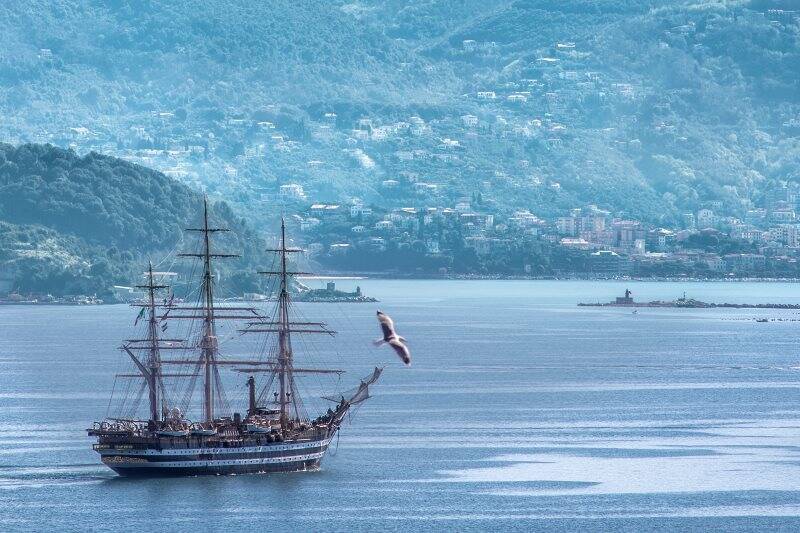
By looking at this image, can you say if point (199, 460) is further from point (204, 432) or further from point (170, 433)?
point (170, 433)

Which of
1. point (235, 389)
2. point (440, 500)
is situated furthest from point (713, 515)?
point (235, 389)

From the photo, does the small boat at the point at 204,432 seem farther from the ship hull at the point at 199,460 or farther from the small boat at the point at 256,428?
the small boat at the point at 256,428

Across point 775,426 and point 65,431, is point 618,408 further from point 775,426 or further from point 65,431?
point 65,431

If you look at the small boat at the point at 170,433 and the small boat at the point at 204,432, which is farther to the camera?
the small boat at the point at 204,432

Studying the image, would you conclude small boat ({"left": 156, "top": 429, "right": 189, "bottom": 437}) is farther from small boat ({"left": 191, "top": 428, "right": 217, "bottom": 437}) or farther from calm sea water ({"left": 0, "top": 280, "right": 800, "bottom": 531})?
calm sea water ({"left": 0, "top": 280, "right": 800, "bottom": 531})

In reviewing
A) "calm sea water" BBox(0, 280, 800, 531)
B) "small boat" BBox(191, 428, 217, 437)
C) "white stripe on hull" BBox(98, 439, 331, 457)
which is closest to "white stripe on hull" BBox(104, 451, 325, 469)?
"white stripe on hull" BBox(98, 439, 331, 457)

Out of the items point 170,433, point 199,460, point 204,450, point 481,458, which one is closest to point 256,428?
point 204,450

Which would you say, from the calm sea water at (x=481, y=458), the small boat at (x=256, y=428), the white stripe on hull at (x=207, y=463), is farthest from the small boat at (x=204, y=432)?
the calm sea water at (x=481, y=458)

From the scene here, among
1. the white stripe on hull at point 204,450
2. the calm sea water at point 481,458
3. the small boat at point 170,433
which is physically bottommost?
the calm sea water at point 481,458
